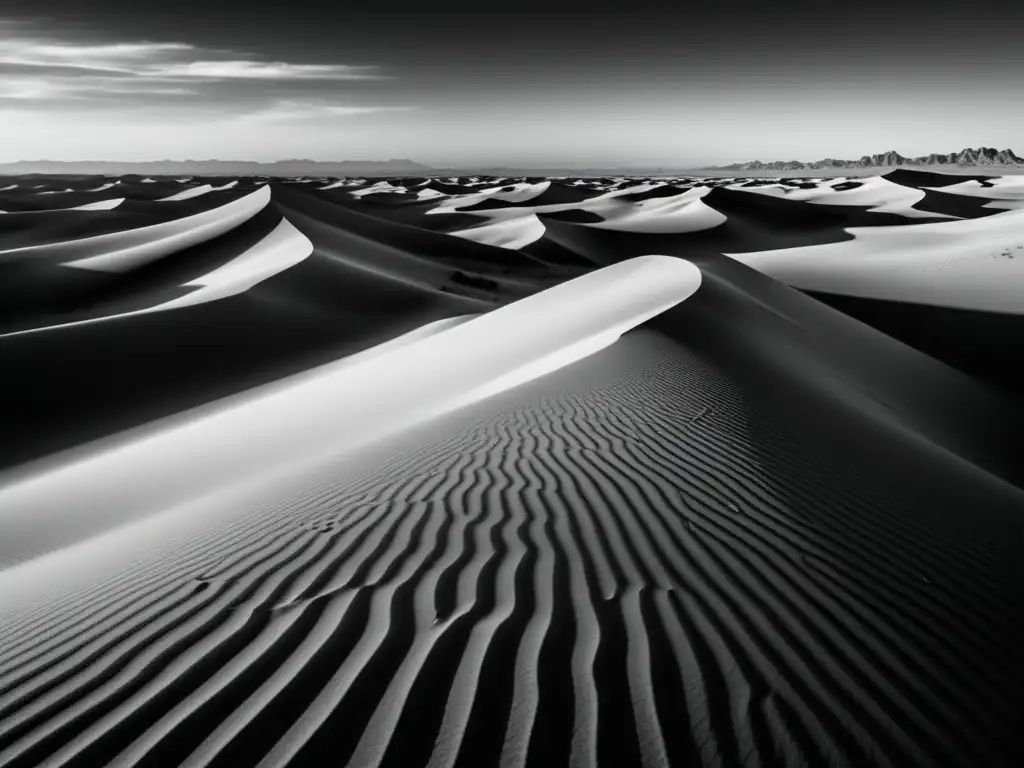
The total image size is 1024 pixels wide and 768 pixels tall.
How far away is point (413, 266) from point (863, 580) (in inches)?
959

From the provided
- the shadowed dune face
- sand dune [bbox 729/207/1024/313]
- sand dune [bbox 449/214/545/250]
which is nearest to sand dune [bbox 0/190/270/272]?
the shadowed dune face

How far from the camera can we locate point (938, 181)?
7700 cm

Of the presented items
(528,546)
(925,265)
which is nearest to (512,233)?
(925,265)

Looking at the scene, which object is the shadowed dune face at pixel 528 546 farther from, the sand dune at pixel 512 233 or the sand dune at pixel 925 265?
the sand dune at pixel 512 233

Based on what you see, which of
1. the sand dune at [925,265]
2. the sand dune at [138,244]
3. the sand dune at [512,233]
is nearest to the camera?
the sand dune at [925,265]

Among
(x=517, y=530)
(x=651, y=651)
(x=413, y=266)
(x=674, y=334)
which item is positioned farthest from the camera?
(x=413, y=266)

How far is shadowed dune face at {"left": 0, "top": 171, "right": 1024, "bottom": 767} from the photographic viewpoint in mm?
2443

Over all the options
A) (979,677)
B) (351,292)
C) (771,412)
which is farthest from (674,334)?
(351,292)

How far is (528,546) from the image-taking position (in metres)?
3.83

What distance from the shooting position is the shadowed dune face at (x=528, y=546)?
2.44 meters

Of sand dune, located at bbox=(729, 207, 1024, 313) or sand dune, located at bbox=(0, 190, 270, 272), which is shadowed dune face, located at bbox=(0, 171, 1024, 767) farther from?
sand dune, located at bbox=(0, 190, 270, 272)

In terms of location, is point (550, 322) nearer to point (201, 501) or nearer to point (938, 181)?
point (201, 501)

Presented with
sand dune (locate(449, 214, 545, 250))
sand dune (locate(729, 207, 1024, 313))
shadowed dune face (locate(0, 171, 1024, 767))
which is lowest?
sand dune (locate(449, 214, 545, 250))

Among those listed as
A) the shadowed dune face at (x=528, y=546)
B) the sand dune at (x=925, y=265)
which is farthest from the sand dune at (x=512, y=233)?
the shadowed dune face at (x=528, y=546)
